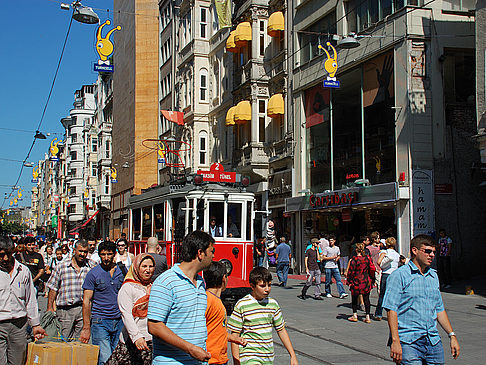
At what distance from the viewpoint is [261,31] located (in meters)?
31.7

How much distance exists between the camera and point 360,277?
46.1ft

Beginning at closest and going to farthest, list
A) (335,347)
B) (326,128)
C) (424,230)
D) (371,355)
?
1. (371,355)
2. (335,347)
3. (424,230)
4. (326,128)

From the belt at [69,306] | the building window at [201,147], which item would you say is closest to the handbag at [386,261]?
the belt at [69,306]

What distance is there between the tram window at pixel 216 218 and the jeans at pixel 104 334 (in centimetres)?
883

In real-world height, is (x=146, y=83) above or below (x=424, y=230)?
above

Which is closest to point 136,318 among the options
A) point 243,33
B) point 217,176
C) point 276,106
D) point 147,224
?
point 217,176

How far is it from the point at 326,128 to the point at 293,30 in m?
5.47

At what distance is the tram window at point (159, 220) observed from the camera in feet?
57.8

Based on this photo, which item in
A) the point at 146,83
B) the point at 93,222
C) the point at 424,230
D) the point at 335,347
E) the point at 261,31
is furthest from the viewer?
the point at 93,222

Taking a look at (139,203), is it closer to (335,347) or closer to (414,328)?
(335,347)

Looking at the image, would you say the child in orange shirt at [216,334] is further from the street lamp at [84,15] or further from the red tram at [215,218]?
the street lamp at [84,15]

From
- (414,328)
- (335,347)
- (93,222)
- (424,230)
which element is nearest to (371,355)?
(335,347)

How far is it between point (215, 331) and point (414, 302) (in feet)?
5.89

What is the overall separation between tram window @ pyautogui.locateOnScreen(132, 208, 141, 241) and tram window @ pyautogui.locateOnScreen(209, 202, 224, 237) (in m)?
4.54
